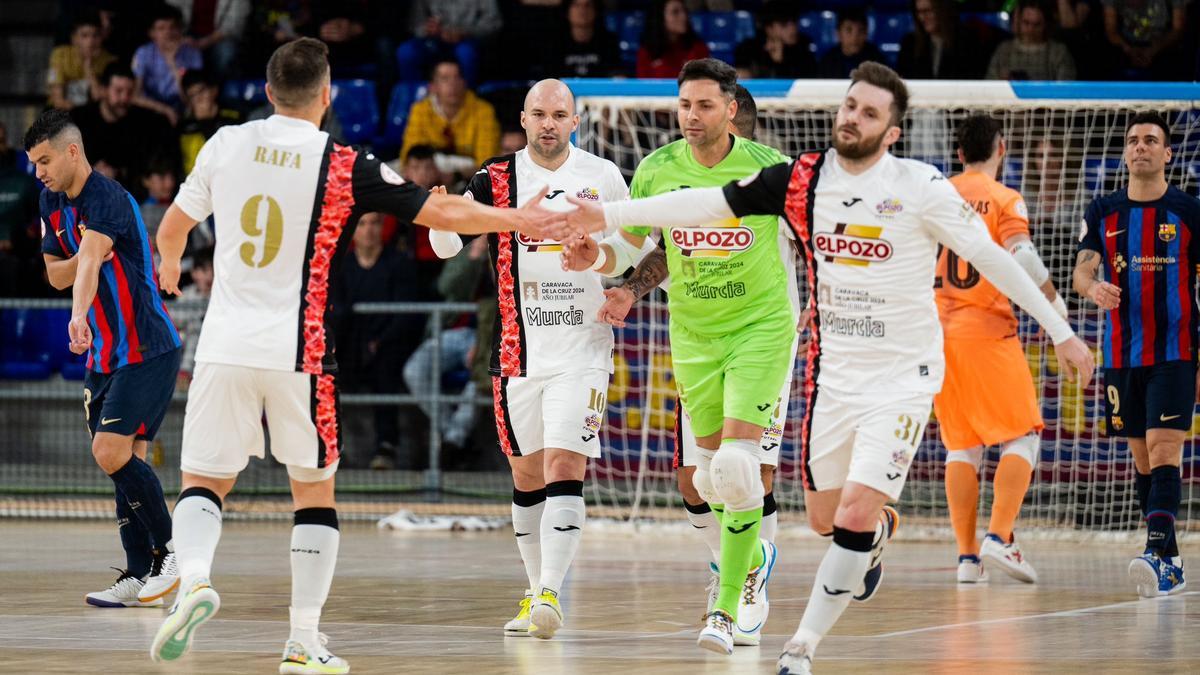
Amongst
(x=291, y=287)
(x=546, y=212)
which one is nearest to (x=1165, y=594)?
(x=546, y=212)

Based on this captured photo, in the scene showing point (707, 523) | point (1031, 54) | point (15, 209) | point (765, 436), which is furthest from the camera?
point (15, 209)

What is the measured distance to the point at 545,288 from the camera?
8.30 m

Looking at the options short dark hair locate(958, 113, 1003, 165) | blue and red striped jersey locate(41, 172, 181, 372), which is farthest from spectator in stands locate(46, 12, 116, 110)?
short dark hair locate(958, 113, 1003, 165)

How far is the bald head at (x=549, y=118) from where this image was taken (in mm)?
8234

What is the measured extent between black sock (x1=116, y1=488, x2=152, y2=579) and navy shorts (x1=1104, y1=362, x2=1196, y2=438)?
5792 mm

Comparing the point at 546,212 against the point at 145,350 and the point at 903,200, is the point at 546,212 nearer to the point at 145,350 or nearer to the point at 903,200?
the point at 903,200

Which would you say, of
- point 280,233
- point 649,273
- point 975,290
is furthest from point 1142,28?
point 280,233

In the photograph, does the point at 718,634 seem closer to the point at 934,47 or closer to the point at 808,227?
the point at 808,227

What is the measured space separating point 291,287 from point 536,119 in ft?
6.79

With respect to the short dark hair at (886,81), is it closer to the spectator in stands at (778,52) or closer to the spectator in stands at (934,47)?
the spectator in stands at (934,47)

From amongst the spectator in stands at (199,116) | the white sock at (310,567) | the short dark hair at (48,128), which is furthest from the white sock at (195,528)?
the spectator in stands at (199,116)

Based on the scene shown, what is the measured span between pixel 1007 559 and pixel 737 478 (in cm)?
365

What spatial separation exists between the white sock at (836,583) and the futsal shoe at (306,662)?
176 centimetres

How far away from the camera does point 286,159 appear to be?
6.61 m
